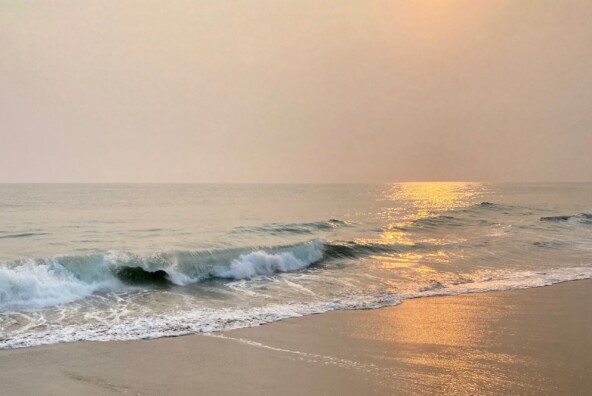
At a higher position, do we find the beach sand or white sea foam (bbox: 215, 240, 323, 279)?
the beach sand

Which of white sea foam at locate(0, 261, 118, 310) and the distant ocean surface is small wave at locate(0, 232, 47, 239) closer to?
the distant ocean surface

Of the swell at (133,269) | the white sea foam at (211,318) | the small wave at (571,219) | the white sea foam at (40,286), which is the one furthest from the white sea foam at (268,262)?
the small wave at (571,219)

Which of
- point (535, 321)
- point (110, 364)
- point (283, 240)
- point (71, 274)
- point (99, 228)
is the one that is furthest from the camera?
point (99, 228)

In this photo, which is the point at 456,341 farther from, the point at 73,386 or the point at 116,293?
the point at 116,293

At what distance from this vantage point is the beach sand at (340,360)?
5.72 meters

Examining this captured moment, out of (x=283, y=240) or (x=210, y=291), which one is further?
(x=283, y=240)

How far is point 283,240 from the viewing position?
22125mm

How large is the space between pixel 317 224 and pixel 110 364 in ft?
76.0

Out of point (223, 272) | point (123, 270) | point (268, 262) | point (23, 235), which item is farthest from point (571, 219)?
point (23, 235)

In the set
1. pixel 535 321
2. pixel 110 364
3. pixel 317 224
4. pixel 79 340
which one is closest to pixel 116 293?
pixel 79 340

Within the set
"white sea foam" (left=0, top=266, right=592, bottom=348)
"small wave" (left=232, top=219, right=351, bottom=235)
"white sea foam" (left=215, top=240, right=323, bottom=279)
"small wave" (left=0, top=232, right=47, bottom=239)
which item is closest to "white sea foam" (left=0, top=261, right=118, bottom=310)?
"white sea foam" (left=0, top=266, right=592, bottom=348)

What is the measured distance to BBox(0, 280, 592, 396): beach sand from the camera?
572 cm

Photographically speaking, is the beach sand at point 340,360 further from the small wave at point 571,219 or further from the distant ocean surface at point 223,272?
the small wave at point 571,219

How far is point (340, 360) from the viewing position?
6715 millimetres
